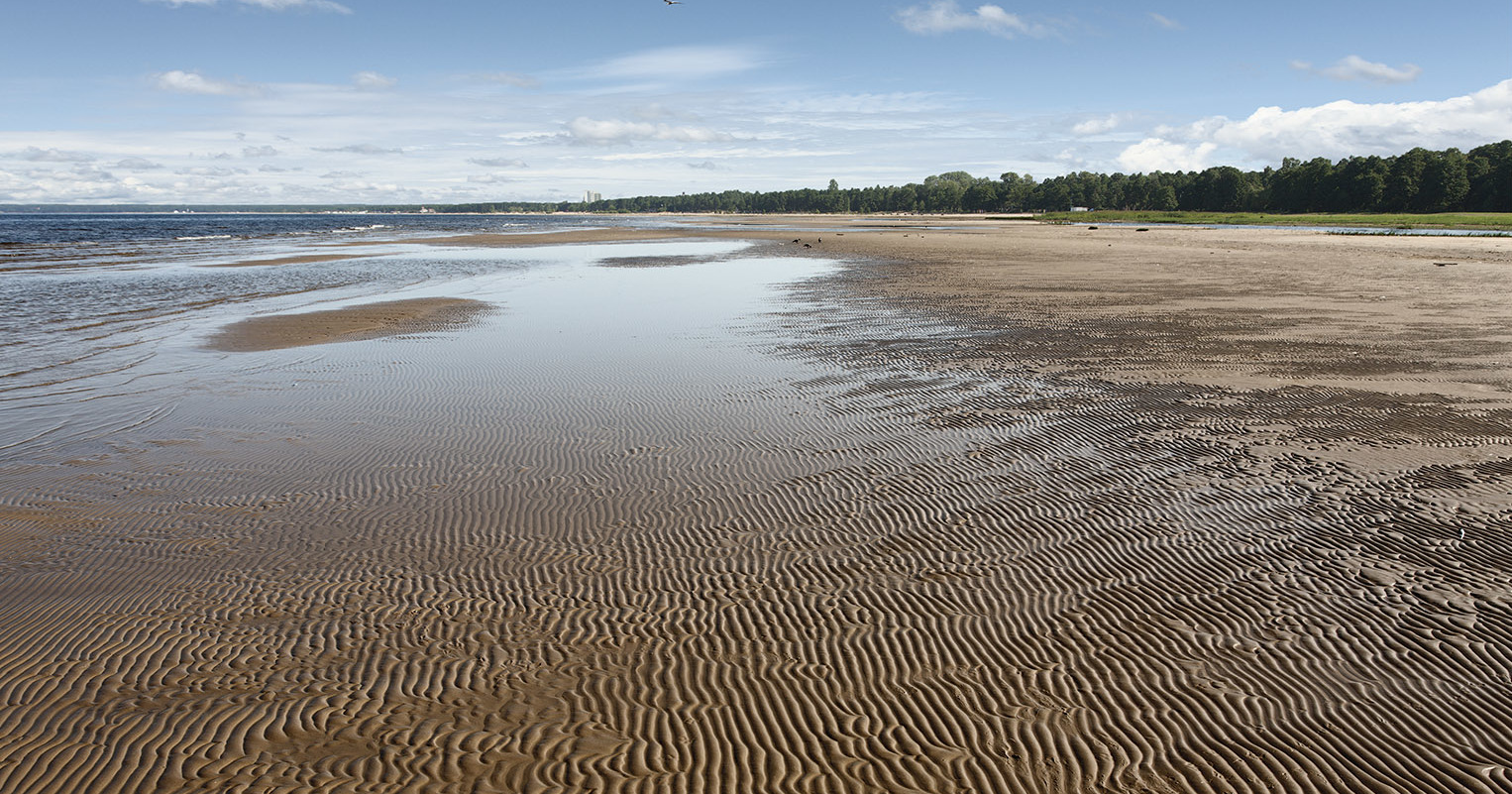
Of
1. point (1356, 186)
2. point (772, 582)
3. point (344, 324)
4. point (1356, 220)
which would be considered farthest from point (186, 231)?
point (1356, 186)

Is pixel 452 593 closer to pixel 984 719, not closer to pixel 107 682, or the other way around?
pixel 107 682

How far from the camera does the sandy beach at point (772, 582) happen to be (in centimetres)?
493

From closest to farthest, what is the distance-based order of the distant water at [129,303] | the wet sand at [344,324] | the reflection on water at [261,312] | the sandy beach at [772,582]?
the sandy beach at [772,582] → the distant water at [129,303] → the reflection on water at [261,312] → the wet sand at [344,324]

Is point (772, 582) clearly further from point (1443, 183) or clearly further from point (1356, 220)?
point (1443, 183)

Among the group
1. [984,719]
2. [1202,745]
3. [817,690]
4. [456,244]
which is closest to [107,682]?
[817,690]

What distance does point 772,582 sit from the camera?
7098mm

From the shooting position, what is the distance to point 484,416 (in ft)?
41.1

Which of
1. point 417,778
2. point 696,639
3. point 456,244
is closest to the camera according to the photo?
point 417,778

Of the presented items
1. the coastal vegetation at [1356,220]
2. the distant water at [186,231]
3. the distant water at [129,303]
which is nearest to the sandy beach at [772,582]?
the distant water at [129,303]

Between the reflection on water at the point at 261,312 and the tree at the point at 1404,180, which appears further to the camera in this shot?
the tree at the point at 1404,180

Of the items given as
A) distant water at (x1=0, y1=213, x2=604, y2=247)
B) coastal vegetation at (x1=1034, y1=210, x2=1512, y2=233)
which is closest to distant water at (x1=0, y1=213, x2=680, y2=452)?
distant water at (x1=0, y1=213, x2=604, y2=247)

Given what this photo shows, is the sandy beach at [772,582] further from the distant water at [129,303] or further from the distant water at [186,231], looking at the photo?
the distant water at [186,231]

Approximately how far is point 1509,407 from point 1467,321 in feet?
35.2

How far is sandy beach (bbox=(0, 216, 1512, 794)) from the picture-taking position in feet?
16.2
